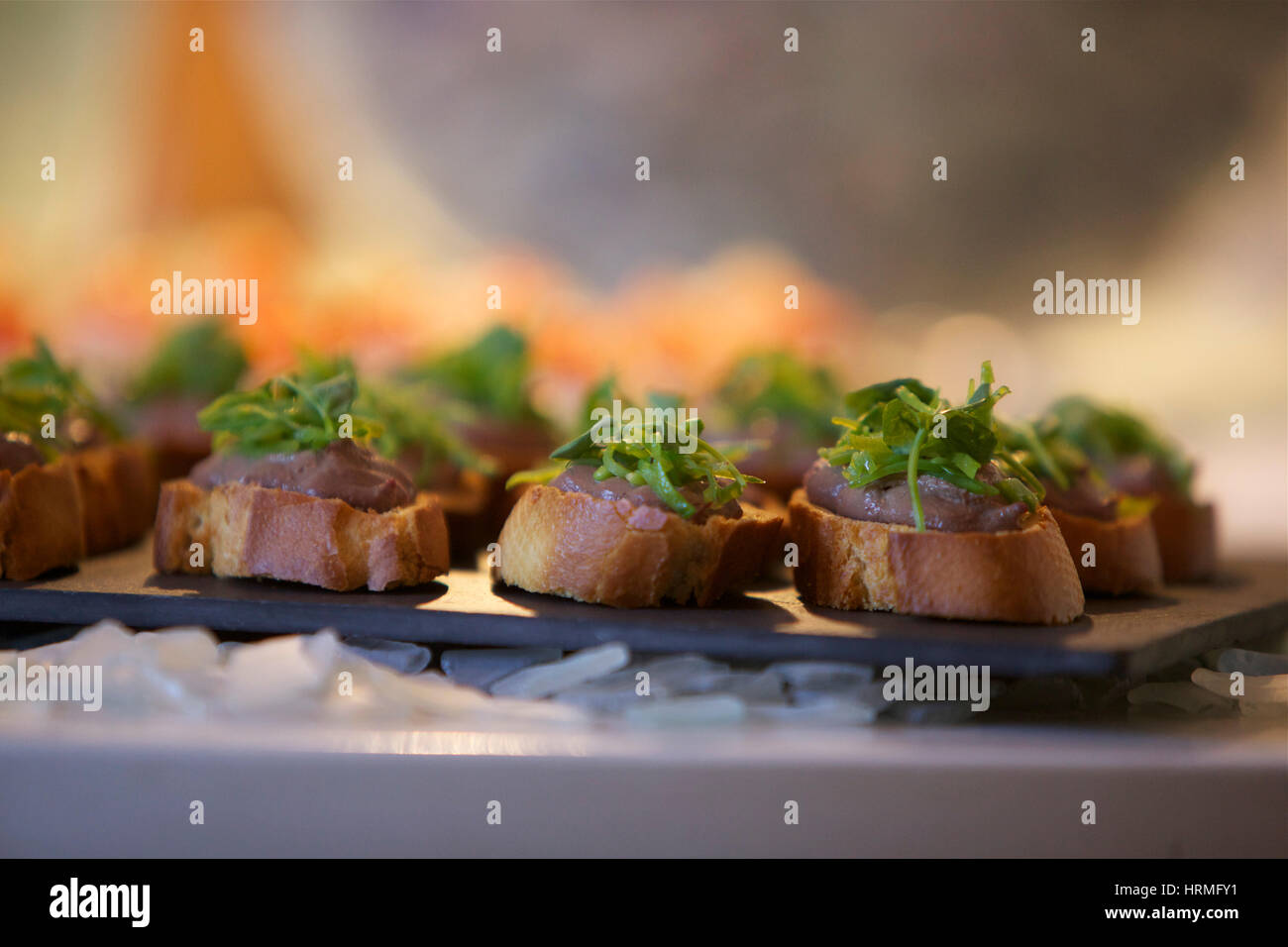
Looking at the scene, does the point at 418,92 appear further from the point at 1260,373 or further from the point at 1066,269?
the point at 1260,373

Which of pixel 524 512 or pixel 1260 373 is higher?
pixel 1260 373

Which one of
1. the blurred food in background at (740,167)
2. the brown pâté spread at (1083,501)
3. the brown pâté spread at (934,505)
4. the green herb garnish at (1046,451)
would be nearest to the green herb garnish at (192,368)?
the blurred food in background at (740,167)

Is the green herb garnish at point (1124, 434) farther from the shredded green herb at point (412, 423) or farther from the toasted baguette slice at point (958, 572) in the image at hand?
the shredded green herb at point (412, 423)

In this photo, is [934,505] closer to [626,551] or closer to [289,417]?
[626,551]

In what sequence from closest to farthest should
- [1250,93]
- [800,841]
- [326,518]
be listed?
[800,841]
[326,518]
[1250,93]

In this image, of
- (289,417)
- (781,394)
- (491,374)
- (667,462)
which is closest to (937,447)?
(667,462)
